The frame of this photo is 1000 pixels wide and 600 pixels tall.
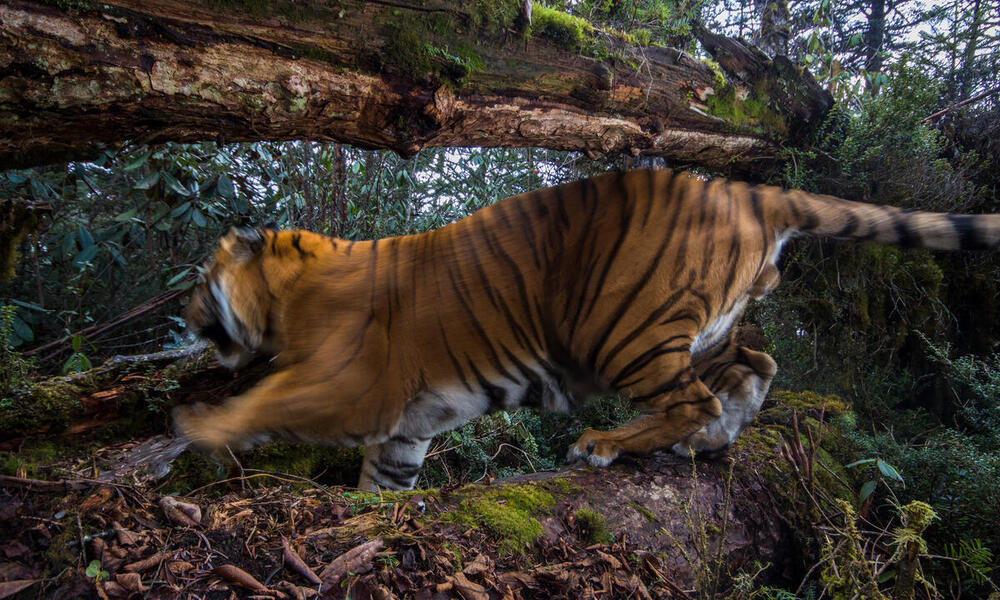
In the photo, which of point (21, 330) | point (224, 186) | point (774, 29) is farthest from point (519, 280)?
point (774, 29)

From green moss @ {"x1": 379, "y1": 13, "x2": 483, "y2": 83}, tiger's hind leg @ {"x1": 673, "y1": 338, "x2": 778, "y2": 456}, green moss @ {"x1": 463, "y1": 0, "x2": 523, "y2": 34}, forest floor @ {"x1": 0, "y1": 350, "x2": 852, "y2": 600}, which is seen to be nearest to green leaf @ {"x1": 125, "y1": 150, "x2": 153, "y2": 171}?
forest floor @ {"x1": 0, "y1": 350, "x2": 852, "y2": 600}

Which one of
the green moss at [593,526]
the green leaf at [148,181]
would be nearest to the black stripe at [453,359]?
the green moss at [593,526]

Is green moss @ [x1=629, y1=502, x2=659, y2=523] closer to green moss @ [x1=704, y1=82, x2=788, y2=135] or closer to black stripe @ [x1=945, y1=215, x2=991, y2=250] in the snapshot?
black stripe @ [x1=945, y1=215, x2=991, y2=250]

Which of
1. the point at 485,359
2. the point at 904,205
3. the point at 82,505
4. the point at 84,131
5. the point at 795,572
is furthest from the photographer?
the point at 904,205

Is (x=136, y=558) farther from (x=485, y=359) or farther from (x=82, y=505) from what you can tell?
(x=485, y=359)

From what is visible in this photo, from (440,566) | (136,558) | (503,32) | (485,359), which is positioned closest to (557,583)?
(440,566)

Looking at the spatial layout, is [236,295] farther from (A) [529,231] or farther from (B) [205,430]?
(A) [529,231]

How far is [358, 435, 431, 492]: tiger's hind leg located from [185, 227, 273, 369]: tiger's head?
0.95 meters

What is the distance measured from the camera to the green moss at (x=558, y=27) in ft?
12.0

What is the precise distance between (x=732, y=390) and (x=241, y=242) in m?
2.99

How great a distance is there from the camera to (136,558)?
1.75 metres

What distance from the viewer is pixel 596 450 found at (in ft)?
9.64

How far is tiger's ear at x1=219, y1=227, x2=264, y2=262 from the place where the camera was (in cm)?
295

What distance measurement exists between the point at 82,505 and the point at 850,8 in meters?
11.2
